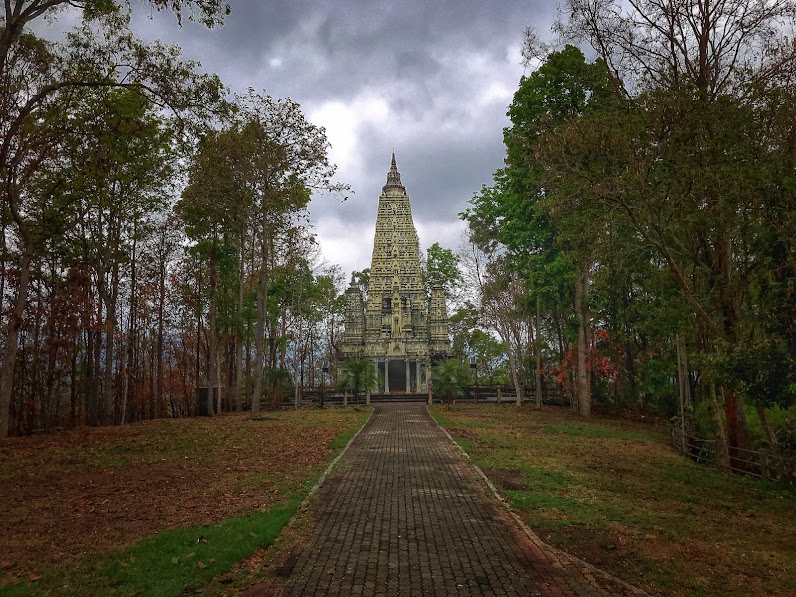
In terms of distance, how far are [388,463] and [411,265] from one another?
3295cm

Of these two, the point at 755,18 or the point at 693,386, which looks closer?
the point at 755,18

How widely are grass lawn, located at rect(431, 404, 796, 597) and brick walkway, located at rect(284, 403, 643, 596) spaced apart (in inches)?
22.1

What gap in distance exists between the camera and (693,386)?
23.7 m

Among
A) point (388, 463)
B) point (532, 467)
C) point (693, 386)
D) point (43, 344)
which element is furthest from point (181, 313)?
point (693, 386)

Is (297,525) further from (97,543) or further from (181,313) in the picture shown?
(181,313)

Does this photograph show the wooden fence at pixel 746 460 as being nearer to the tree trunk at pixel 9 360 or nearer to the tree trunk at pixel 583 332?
the tree trunk at pixel 583 332

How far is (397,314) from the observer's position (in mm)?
43531

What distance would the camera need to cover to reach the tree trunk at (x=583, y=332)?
886 inches

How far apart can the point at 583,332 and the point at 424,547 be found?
713 inches

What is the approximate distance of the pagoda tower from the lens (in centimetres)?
4266

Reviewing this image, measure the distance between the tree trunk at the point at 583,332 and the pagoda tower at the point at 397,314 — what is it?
19187 millimetres

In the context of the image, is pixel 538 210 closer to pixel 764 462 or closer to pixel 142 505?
pixel 764 462

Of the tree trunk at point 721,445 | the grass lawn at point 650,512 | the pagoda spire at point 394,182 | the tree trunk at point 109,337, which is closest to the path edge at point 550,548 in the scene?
the grass lawn at point 650,512

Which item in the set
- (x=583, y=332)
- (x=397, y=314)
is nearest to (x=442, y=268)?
(x=397, y=314)
